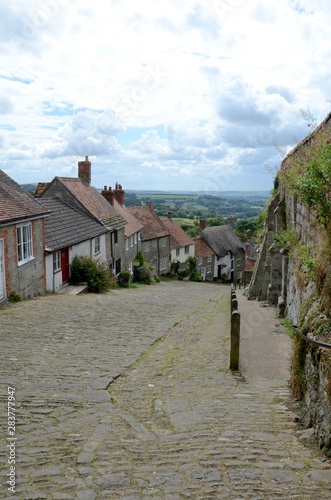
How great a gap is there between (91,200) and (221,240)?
32.4 meters

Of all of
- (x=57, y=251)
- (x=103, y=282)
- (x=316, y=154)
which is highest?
(x=316, y=154)

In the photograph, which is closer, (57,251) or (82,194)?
(57,251)

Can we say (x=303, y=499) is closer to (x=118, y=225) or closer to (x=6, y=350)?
(x=6, y=350)

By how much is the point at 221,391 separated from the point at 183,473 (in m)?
2.90

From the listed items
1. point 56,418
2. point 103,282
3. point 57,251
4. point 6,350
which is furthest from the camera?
point 103,282

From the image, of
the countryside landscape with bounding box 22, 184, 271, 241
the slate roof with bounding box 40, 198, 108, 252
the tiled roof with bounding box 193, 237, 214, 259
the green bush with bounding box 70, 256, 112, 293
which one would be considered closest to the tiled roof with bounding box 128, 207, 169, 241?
the tiled roof with bounding box 193, 237, 214, 259

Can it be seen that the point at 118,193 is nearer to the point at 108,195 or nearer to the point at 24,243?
the point at 108,195

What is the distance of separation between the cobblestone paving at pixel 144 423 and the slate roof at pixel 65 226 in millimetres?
10009

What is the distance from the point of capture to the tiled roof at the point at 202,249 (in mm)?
54772

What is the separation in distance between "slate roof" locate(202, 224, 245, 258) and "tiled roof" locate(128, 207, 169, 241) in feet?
40.5

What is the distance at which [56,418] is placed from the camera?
6.25 m

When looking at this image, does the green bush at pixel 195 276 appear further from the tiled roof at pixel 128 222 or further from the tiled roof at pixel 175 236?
the tiled roof at pixel 128 222

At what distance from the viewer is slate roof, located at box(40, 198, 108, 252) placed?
21297 mm

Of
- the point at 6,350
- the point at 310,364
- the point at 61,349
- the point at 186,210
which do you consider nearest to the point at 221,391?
the point at 310,364
